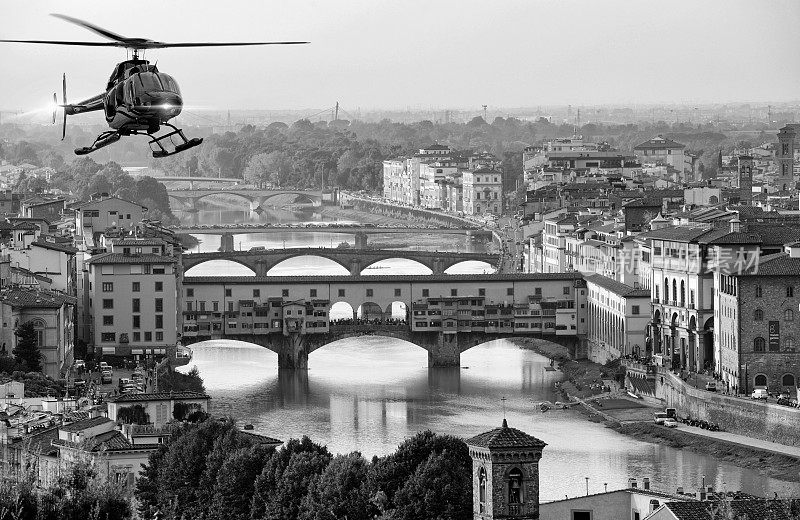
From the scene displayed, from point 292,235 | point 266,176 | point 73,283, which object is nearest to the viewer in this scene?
point 73,283

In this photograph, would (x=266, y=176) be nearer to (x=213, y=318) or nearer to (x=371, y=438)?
(x=213, y=318)

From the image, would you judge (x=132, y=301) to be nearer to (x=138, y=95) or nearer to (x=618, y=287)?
(x=618, y=287)

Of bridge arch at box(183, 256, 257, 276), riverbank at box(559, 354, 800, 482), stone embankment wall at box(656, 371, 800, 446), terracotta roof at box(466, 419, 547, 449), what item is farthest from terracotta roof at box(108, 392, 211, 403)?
bridge arch at box(183, 256, 257, 276)

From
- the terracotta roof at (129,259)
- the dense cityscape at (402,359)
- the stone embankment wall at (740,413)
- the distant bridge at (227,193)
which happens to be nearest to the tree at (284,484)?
the dense cityscape at (402,359)

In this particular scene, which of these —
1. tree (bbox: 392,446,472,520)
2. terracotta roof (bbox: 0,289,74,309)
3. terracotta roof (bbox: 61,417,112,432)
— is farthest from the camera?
terracotta roof (bbox: 0,289,74,309)

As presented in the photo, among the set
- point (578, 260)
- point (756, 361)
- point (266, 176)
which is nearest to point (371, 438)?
point (756, 361)

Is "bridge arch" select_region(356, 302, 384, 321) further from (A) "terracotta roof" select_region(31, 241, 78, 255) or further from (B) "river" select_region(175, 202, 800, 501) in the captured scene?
(A) "terracotta roof" select_region(31, 241, 78, 255)
